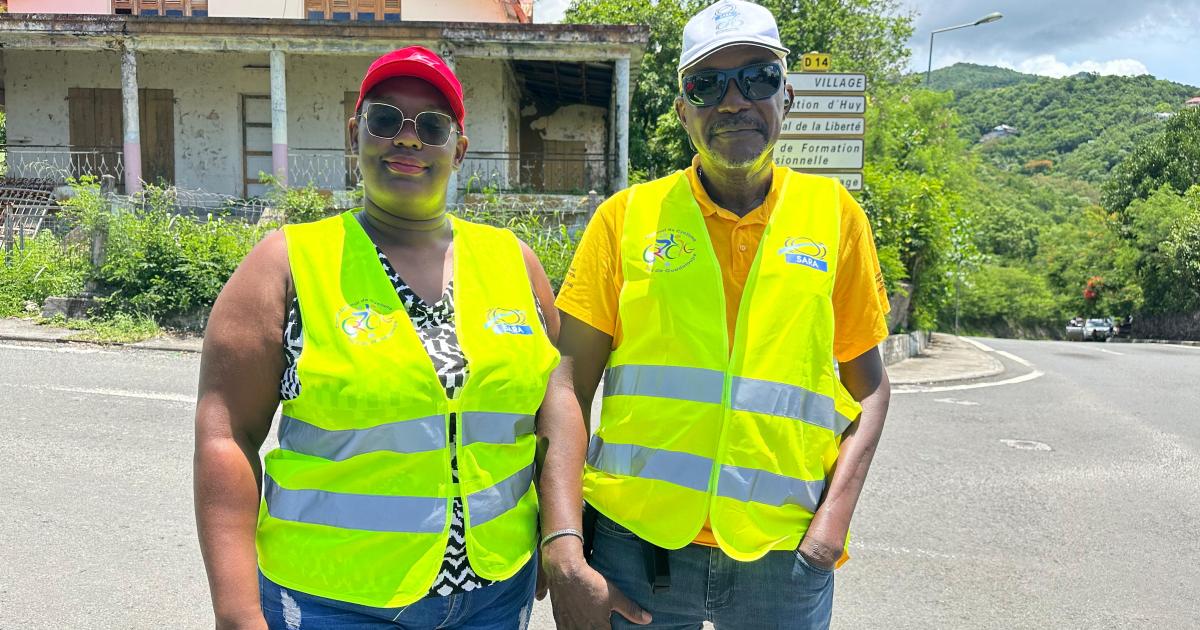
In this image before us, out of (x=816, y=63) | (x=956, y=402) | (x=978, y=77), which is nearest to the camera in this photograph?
A: (x=956, y=402)

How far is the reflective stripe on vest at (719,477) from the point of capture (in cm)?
201

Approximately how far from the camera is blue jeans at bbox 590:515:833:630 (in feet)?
6.66

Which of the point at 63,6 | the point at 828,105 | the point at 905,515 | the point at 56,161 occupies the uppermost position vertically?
the point at 63,6

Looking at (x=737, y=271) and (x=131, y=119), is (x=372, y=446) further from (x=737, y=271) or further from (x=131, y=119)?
(x=131, y=119)

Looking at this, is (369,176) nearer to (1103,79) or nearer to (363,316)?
(363,316)

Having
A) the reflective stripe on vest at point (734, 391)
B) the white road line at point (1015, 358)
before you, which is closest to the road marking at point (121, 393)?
the reflective stripe on vest at point (734, 391)

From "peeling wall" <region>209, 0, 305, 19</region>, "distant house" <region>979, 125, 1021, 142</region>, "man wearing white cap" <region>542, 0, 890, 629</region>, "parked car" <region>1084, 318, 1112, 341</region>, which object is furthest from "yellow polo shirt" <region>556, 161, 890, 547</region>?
"distant house" <region>979, 125, 1021, 142</region>

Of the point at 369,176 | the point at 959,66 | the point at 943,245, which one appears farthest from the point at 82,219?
the point at 959,66

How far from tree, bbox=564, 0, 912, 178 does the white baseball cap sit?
871 inches

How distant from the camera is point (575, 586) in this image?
6.40 feet

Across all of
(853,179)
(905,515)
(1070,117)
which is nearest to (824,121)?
(853,179)

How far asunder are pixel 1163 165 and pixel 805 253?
48.2m

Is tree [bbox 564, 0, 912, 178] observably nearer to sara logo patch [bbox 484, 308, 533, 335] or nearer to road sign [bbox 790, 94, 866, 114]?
road sign [bbox 790, 94, 866, 114]

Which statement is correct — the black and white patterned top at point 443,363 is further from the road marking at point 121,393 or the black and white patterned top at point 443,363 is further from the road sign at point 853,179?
the road sign at point 853,179
